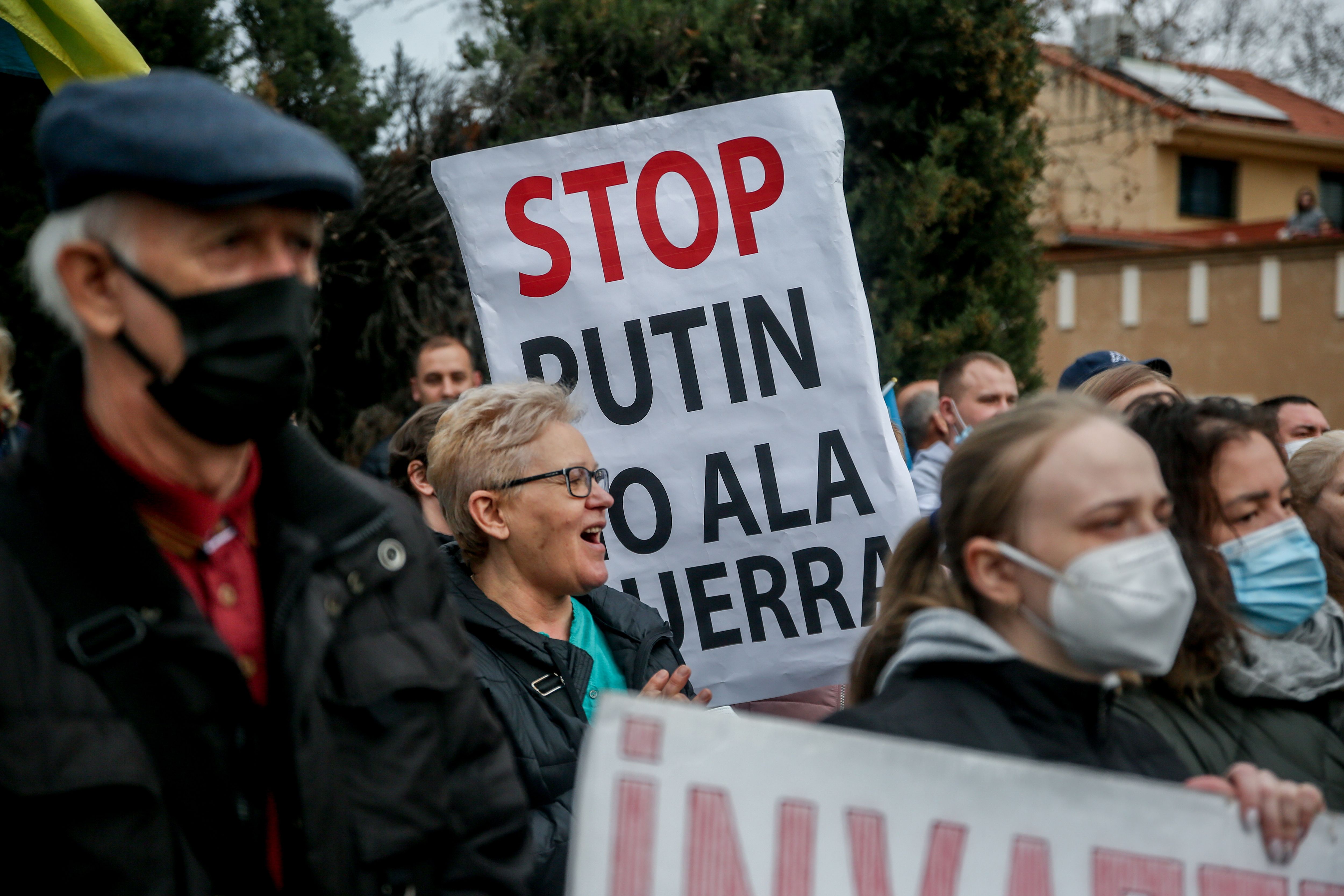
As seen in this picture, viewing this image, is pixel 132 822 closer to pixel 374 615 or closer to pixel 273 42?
pixel 374 615

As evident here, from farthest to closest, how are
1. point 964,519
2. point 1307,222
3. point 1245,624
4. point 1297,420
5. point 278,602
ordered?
1. point 1307,222
2. point 1297,420
3. point 1245,624
4. point 964,519
5. point 278,602

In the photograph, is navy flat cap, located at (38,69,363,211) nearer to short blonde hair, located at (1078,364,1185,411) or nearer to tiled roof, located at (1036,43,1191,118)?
short blonde hair, located at (1078,364,1185,411)

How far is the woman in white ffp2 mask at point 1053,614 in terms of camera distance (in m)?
1.98

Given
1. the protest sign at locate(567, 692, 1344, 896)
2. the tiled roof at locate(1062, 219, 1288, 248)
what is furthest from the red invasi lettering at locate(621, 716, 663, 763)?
the tiled roof at locate(1062, 219, 1288, 248)

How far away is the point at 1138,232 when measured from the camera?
2892 cm

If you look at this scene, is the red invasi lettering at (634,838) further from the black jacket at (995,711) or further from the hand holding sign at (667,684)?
the hand holding sign at (667,684)

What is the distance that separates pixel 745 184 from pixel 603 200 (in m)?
0.42

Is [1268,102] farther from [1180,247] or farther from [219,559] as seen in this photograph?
[219,559]

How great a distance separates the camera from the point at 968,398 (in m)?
6.19

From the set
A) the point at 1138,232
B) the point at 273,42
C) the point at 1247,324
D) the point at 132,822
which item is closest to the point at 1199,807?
the point at 132,822

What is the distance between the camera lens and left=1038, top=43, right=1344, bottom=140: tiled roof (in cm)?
2103

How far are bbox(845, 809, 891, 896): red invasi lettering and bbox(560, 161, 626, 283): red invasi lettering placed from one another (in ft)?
7.98

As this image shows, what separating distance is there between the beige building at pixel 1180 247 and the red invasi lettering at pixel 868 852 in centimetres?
939

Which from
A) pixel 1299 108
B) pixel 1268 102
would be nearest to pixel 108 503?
pixel 1268 102
